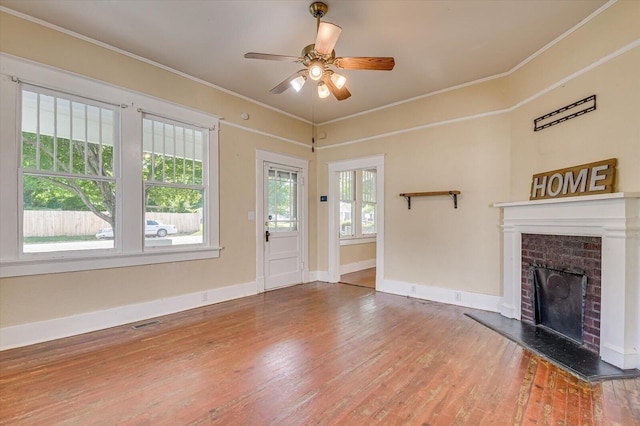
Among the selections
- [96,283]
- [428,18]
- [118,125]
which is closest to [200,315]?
[96,283]

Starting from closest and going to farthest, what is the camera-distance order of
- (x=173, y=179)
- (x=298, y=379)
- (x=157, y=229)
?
(x=298, y=379) → (x=157, y=229) → (x=173, y=179)

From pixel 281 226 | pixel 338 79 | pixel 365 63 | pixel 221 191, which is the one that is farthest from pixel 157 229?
pixel 365 63

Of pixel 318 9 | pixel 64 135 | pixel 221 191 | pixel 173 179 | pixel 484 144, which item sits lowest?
pixel 221 191

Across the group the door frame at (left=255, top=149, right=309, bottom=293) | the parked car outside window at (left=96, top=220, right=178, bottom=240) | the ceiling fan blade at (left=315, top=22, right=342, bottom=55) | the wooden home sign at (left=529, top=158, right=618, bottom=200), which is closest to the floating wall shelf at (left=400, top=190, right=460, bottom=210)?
the wooden home sign at (left=529, top=158, right=618, bottom=200)

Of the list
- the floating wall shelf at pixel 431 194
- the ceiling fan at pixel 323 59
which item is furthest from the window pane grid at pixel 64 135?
the floating wall shelf at pixel 431 194

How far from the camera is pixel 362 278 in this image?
599cm

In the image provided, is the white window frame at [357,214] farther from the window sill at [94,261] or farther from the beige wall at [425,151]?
the window sill at [94,261]

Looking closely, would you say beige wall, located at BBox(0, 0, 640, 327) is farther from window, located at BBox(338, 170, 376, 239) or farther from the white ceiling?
window, located at BBox(338, 170, 376, 239)

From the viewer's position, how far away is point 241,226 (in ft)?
15.1

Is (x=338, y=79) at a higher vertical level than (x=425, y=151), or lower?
higher

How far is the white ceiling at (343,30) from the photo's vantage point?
264 centimetres

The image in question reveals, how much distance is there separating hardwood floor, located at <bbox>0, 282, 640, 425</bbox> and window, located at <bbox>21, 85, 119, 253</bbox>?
1068 mm

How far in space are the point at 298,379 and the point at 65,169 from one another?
3.08 meters

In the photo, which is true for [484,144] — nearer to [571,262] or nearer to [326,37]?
[571,262]
